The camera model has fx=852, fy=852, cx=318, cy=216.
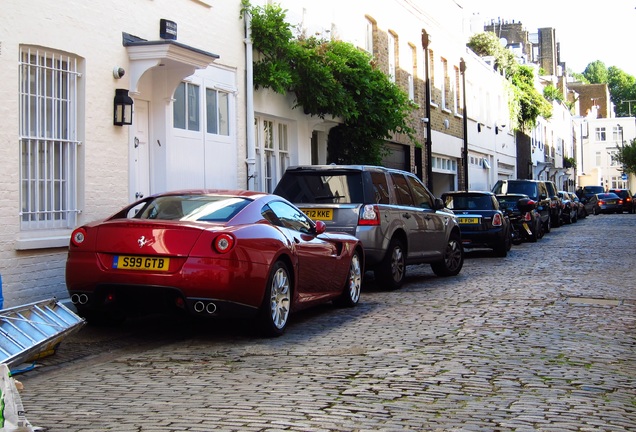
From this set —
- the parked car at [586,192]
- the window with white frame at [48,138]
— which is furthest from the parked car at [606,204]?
the window with white frame at [48,138]

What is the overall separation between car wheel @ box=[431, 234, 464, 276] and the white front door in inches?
201

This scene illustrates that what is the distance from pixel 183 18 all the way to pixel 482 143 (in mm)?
26798

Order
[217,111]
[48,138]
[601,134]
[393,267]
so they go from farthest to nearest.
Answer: [601,134] → [217,111] → [393,267] → [48,138]

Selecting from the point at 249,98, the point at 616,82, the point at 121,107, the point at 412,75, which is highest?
the point at 616,82

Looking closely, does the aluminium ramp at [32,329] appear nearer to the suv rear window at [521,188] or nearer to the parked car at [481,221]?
the parked car at [481,221]

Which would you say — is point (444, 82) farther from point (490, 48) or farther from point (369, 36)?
point (490, 48)

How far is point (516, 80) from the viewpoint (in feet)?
155

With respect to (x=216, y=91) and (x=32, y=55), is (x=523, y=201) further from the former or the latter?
(x=32, y=55)

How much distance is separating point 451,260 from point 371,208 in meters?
3.50

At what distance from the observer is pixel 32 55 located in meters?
10.7

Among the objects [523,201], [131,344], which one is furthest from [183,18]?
[523,201]

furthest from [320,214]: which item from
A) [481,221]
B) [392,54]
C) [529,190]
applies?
[529,190]

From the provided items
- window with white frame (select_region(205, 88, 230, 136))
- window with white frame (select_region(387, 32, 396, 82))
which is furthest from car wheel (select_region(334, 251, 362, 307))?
window with white frame (select_region(387, 32, 396, 82))

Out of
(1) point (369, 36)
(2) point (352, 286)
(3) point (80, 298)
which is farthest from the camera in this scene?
(1) point (369, 36)
